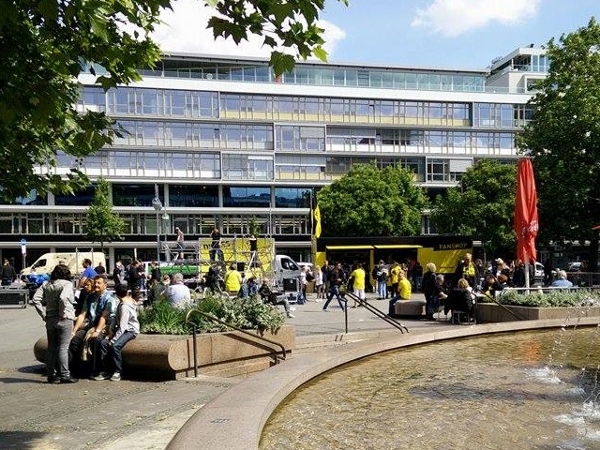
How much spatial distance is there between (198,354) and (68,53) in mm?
4459

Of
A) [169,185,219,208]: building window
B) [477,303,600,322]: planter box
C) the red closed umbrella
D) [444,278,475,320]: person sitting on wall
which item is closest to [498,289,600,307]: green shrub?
[477,303,600,322]: planter box

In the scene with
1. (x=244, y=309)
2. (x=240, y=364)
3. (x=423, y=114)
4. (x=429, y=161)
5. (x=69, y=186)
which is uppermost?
(x=423, y=114)

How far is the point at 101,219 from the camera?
52938 millimetres

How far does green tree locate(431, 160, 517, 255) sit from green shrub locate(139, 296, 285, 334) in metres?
39.5

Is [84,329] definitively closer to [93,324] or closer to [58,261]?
[93,324]

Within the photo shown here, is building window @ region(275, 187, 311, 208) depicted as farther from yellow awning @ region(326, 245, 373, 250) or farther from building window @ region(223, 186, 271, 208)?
yellow awning @ region(326, 245, 373, 250)

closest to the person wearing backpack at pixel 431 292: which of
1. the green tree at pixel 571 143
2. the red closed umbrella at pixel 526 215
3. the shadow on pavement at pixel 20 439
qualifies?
the red closed umbrella at pixel 526 215

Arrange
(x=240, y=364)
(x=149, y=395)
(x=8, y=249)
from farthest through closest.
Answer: (x=8, y=249) → (x=240, y=364) → (x=149, y=395)

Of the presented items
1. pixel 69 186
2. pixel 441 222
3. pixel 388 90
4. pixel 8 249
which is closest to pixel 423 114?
pixel 388 90

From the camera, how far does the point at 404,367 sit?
352 inches

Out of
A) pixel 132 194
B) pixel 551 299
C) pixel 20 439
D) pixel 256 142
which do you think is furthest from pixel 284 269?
pixel 132 194

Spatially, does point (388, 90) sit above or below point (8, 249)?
above

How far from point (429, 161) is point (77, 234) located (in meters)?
35.9

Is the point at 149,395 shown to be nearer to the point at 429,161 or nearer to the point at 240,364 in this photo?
the point at 240,364
